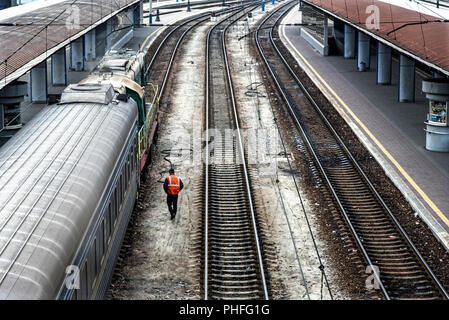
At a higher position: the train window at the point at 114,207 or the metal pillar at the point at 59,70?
the metal pillar at the point at 59,70

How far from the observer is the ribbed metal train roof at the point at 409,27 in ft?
71.7

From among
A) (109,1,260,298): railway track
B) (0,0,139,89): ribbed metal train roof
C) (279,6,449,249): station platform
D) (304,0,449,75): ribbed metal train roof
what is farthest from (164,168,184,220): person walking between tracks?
(304,0,449,75): ribbed metal train roof

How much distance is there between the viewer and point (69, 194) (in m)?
10.3

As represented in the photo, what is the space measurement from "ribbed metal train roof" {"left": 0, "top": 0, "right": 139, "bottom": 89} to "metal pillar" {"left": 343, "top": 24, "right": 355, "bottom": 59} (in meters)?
13.5

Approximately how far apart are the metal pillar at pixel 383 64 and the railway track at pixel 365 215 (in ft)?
14.4

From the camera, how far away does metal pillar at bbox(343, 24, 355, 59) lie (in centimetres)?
4428

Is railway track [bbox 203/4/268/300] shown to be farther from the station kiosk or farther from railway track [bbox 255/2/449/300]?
the station kiosk

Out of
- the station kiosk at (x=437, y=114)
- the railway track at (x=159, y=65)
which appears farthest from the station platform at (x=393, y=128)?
the railway track at (x=159, y=65)

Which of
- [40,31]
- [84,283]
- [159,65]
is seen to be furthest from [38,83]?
[84,283]

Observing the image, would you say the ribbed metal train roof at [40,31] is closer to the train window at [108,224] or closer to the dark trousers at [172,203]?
the dark trousers at [172,203]

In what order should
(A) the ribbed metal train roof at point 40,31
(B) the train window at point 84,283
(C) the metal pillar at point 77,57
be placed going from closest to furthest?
1. (B) the train window at point 84,283
2. (A) the ribbed metal train roof at point 40,31
3. (C) the metal pillar at point 77,57

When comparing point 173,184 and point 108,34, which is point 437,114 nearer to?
point 173,184
